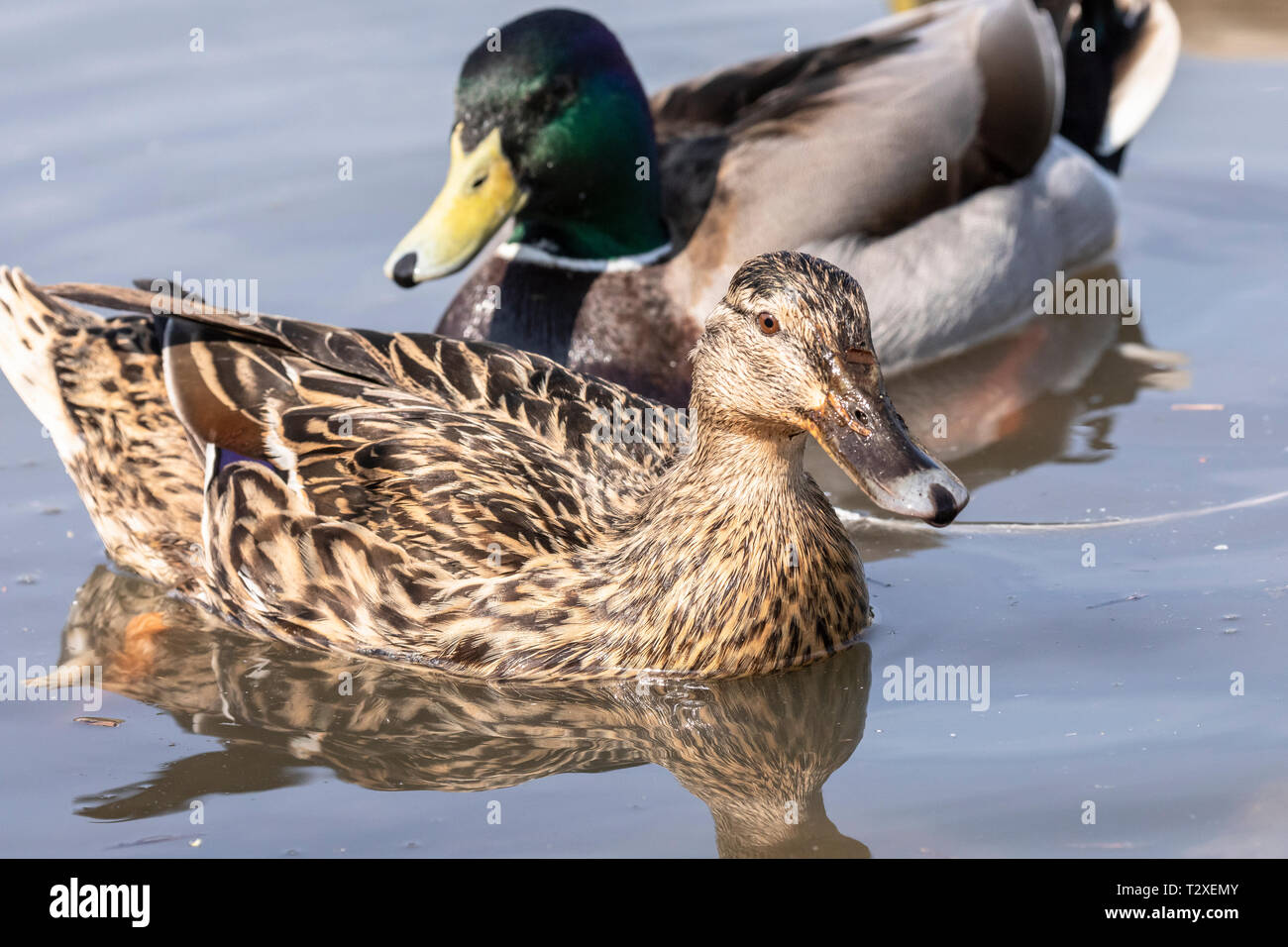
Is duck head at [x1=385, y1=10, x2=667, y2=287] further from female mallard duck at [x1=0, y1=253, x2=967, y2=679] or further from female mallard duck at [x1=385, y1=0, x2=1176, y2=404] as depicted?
female mallard duck at [x1=0, y1=253, x2=967, y2=679]

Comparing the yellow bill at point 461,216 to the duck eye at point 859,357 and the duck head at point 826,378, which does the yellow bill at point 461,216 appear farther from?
the duck eye at point 859,357

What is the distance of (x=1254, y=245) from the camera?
30.3 feet

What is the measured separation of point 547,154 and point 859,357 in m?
2.94

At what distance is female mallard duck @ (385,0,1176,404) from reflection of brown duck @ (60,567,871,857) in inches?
80.1

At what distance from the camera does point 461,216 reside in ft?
25.4

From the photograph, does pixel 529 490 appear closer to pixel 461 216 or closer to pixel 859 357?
pixel 859 357

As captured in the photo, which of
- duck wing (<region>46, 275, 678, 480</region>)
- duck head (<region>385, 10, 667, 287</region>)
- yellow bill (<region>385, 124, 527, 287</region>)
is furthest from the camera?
duck head (<region>385, 10, 667, 287</region>)

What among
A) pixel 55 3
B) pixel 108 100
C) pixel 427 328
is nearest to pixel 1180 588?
pixel 427 328

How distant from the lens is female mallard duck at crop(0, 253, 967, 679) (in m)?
5.56

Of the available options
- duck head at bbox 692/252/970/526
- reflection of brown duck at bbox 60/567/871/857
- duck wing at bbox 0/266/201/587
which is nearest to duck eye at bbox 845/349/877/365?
duck head at bbox 692/252/970/526

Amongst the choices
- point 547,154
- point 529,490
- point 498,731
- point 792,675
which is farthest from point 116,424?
point 792,675
